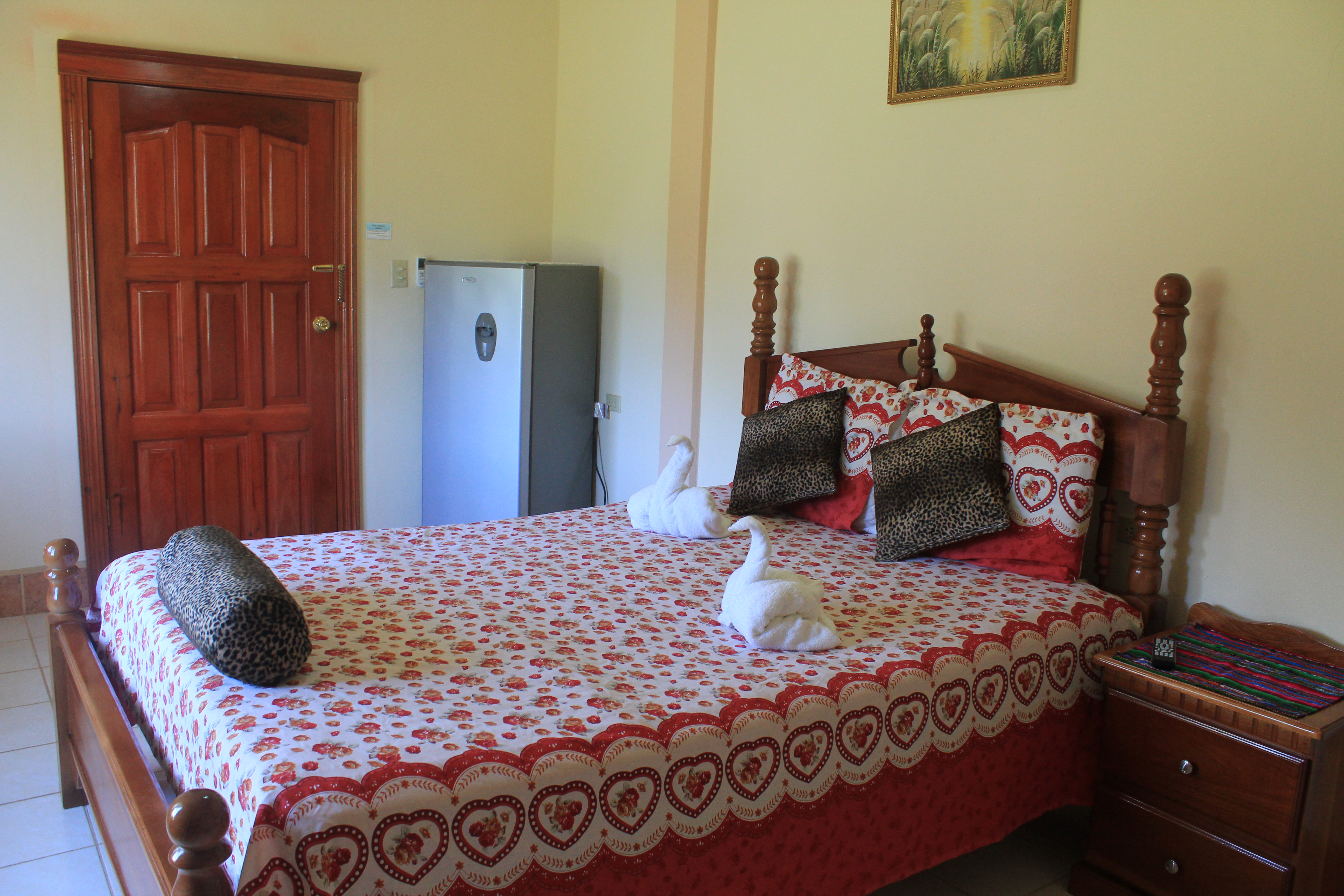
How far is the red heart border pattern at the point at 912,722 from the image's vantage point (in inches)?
72.6

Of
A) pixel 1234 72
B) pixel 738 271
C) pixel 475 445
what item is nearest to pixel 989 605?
pixel 1234 72

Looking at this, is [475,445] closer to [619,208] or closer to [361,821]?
[619,208]

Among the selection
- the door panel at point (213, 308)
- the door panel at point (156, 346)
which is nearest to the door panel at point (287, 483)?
the door panel at point (213, 308)

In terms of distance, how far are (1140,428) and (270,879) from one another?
203cm

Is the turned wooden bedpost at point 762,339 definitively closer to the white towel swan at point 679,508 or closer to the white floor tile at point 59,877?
the white towel swan at point 679,508

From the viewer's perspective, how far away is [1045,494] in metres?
2.45

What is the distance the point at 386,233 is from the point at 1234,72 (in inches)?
123

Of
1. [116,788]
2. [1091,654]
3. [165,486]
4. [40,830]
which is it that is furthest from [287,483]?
[1091,654]

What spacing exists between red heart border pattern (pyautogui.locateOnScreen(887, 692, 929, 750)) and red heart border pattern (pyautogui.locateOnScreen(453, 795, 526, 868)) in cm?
73

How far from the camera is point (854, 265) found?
10.5ft

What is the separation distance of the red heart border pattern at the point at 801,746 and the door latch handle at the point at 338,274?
10.1 ft

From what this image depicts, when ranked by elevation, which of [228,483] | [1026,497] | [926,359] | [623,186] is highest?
[623,186]

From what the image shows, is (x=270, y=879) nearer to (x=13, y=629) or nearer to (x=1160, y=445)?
(x=1160, y=445)

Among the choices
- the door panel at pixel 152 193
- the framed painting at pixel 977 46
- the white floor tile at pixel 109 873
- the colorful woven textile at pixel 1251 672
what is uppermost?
the framed painting at pixel 977 46
